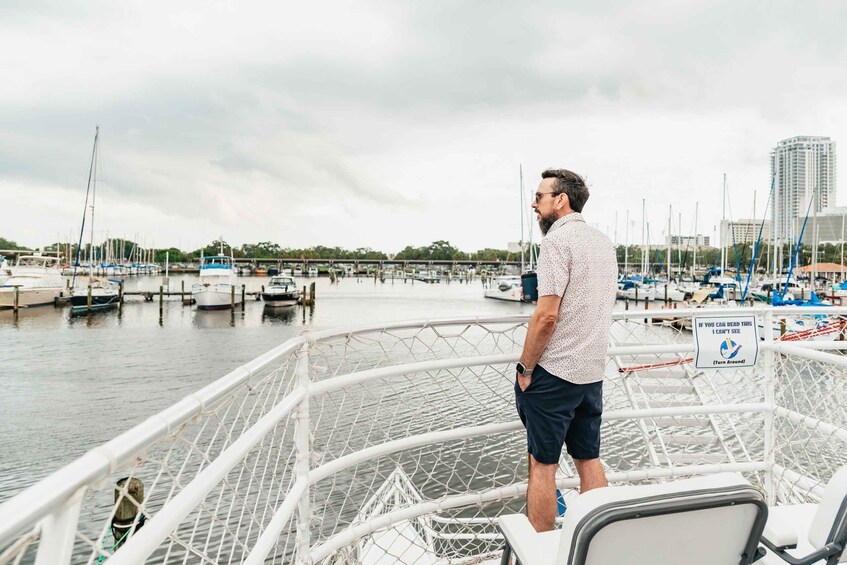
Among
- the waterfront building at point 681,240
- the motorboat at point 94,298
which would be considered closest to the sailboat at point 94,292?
the motorboat at point 94,298

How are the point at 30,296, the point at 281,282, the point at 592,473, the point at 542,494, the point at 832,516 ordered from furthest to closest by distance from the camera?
the point at 281,282 < the point at 30,296 < the point at 592,473 < the point at 542,494 < the point at 832,516

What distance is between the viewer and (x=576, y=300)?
2119 millimetres

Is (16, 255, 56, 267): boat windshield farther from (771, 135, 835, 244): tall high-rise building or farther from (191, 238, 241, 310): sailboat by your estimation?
(771, 135, 835, 244): tall high-rise building

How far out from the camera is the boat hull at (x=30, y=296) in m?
32.8

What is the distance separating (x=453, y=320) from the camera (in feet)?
7.97

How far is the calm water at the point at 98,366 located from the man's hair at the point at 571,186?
250 centimetres

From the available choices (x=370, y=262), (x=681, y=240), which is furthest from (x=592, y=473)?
(x=370, y=262)

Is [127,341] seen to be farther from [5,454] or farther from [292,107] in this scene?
[292,107]

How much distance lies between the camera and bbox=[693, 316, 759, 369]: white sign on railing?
114 inches

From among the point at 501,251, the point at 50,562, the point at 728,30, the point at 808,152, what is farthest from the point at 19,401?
the point at 501,251

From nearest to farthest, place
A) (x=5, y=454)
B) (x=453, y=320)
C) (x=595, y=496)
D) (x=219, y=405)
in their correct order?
1. (x=595, y=496)
2. (x=219, y=405)
3. (x=453, y=320)
4. (x=5, y=454)

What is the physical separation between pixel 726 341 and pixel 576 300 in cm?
139

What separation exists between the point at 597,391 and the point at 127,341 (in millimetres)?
23767

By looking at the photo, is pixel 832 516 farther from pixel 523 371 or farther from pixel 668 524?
pixel 523 371
